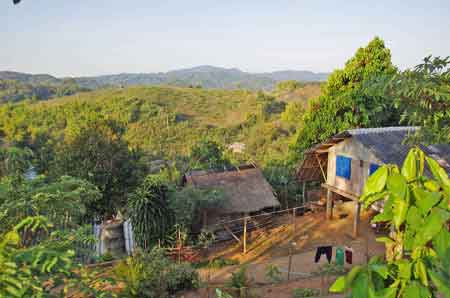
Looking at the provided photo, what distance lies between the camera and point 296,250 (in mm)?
12594

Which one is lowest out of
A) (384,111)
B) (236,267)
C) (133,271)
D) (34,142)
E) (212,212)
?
(236,267)

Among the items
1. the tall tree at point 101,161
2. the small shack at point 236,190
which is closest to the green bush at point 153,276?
the small shack at point 236,190

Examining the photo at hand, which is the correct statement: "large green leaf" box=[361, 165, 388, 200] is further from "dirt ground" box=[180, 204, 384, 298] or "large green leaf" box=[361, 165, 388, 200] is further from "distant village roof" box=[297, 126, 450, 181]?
"distant village roof" box=[297, 126, 450, 181]

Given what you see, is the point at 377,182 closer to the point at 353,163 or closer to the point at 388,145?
the point at 388,145

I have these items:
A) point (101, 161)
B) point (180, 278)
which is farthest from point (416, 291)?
point (101, 161)

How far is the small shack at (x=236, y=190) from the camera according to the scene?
1416cm

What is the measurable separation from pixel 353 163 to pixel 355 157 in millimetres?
281

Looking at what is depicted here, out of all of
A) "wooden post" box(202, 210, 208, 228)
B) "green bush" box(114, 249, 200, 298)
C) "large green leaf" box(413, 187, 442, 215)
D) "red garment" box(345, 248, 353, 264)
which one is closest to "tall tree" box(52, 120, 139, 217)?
"wooden post" box(202, 210, 208, 228)

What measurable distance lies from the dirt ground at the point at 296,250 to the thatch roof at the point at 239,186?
4.23 feet

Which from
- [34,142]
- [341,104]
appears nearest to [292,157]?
[341,104]

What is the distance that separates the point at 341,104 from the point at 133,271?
12.7 m

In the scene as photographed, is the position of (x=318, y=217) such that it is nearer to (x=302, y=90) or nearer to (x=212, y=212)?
(x=212, y=212)

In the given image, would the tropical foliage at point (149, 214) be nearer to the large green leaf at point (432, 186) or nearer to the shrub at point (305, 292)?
the shrub at point (305, 292)

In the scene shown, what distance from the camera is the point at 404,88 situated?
360cm
